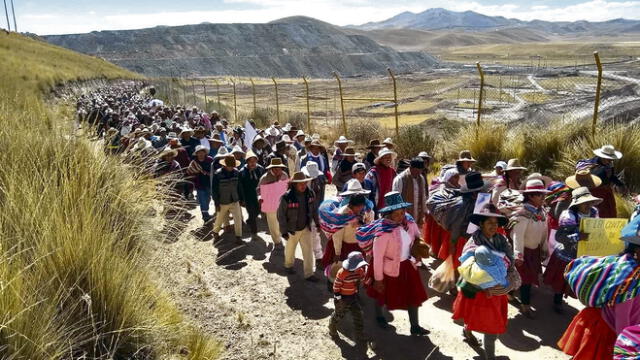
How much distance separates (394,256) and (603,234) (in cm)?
187

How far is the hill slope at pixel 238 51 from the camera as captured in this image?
4038 inches

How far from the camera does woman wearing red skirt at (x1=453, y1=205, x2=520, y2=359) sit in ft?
14.3

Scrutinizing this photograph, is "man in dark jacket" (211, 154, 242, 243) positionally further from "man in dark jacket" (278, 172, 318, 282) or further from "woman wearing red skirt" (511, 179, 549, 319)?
"woman wearing red skirt" (511, 179, 549, 319)

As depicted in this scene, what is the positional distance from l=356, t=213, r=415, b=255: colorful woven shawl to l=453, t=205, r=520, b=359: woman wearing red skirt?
71 centimetres

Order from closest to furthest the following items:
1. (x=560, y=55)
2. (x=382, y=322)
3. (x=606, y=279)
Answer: (x=606, y=279), (x=382, y=322), (x=560, y=55)

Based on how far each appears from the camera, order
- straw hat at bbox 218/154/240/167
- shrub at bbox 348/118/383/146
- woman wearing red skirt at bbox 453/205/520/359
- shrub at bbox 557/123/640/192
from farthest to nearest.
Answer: shrub at bbox 348/118/383/146, shrub at bbox 557/123/640/192, straw hat at bbox 218/154/240/167, woman wearing red skirt at bbox 453/205/520/359

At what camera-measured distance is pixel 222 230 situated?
9258 millimetres

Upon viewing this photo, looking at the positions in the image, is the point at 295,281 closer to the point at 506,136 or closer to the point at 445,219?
the point at 445,219

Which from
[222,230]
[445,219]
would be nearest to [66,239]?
[445,219]

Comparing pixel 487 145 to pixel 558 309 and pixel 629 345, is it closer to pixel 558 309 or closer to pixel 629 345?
pixel 558 309

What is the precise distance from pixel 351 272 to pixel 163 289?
1.81 metres

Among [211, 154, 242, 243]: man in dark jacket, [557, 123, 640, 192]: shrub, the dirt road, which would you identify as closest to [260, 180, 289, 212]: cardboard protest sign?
[211, 154, 242, 243]: man in dark jacket

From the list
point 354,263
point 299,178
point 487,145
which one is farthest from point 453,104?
point 354,263

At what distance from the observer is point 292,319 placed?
577 centimetres
